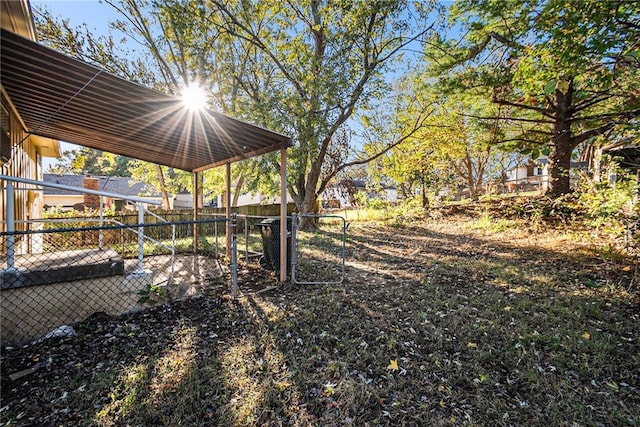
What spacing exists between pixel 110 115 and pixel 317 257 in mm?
4585

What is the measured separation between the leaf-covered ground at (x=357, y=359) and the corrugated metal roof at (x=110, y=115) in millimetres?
2468

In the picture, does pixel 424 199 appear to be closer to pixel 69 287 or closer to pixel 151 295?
pixel 151 295

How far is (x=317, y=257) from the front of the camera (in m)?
6.42

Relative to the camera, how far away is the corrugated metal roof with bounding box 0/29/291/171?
100 inches

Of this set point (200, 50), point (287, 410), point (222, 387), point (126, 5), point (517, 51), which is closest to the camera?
point (287, 410)

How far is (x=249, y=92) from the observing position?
9.17 metres

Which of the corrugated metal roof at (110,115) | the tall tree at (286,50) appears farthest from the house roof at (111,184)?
the corrugated metal roof at (110,115)

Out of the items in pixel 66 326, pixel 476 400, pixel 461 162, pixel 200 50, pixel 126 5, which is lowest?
pixel 476 400

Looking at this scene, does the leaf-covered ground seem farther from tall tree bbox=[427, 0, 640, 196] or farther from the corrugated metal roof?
tall tree bbox=[427, 0, 640, 196]

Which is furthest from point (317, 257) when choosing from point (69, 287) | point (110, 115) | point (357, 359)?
point (110, 115)

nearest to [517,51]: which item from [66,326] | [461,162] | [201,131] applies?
[201,131]

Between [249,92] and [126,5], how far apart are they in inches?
145

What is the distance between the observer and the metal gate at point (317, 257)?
4.53 metres

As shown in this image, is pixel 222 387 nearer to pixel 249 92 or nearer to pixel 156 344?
pixel 156 344
